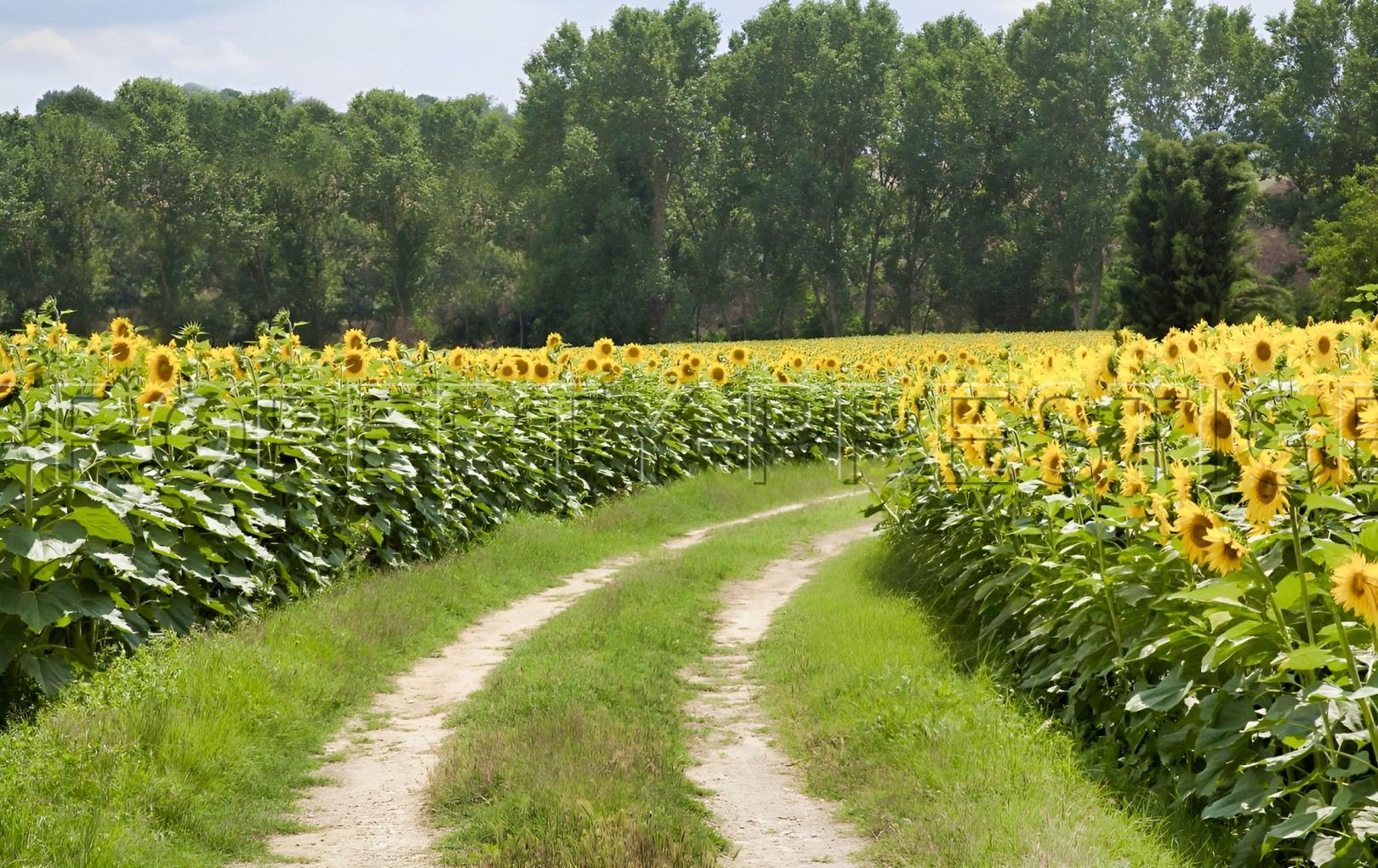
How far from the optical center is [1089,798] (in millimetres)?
4363

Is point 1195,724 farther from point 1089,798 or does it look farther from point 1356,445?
point 1356,445

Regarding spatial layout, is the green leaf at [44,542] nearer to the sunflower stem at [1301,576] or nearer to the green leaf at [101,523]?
the green leaf at [101,523]

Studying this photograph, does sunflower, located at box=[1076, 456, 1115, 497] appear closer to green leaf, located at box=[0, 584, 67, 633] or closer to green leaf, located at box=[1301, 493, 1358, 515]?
green leaf, located at box=[1301, 493, 1358, 515]

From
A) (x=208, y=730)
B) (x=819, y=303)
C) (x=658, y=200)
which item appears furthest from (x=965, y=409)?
(x=819, y=303)

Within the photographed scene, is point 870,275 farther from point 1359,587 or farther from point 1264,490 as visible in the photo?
point 1359,587

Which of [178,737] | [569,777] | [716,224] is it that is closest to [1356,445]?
[569,777]

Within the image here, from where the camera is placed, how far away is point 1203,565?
458 cm

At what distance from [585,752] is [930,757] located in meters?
1.42

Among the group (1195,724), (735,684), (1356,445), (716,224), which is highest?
(716,224)

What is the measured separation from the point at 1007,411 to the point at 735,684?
7.99 ft

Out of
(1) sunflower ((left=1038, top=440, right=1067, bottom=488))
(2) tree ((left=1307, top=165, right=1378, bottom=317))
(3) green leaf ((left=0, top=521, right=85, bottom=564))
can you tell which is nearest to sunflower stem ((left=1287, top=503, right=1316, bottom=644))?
(1) sunflower ((left=1038, top=440, right=1067, bottom=488))

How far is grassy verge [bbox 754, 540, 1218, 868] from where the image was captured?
400 cm

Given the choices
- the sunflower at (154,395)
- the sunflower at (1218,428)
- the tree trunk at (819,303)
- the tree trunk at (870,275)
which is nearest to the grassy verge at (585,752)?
the sunflower at (1218,428)

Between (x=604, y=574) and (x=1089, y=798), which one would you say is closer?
(x=1089, y=798)
